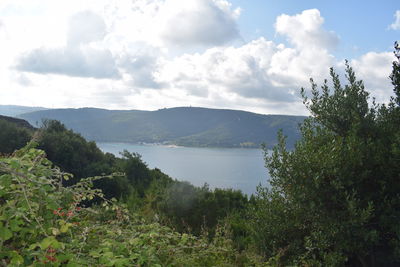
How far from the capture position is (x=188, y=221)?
13.8 meters

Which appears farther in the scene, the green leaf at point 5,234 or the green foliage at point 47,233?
the green foliage at point 47,233

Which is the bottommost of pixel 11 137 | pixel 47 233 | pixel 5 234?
pixel 11 137

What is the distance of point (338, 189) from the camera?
852cm

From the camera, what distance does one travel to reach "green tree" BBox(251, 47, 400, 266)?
8227 millimetres

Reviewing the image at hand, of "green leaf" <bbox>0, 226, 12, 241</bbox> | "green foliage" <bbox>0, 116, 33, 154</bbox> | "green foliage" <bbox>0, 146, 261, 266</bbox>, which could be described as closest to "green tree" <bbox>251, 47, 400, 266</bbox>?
"green foliage" <bbox>0, 146, 261, 266</bbox>

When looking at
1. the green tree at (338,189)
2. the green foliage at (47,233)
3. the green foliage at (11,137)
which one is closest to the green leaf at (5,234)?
the green foliage at (47,233)

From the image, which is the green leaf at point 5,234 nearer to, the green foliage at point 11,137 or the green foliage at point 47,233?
the green foliage at point 47,233

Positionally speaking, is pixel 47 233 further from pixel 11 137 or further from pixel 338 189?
pixel 11 137

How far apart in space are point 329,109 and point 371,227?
3.58m

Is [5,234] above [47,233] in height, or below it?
above

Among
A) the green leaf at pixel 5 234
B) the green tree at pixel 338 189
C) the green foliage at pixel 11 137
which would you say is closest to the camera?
the green leaf at pixel 5 234

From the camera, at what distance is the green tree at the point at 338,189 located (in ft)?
27.0

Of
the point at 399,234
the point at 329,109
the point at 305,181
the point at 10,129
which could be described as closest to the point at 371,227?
the point at 399,234

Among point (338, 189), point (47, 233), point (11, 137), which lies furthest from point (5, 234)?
point (11, 137)
